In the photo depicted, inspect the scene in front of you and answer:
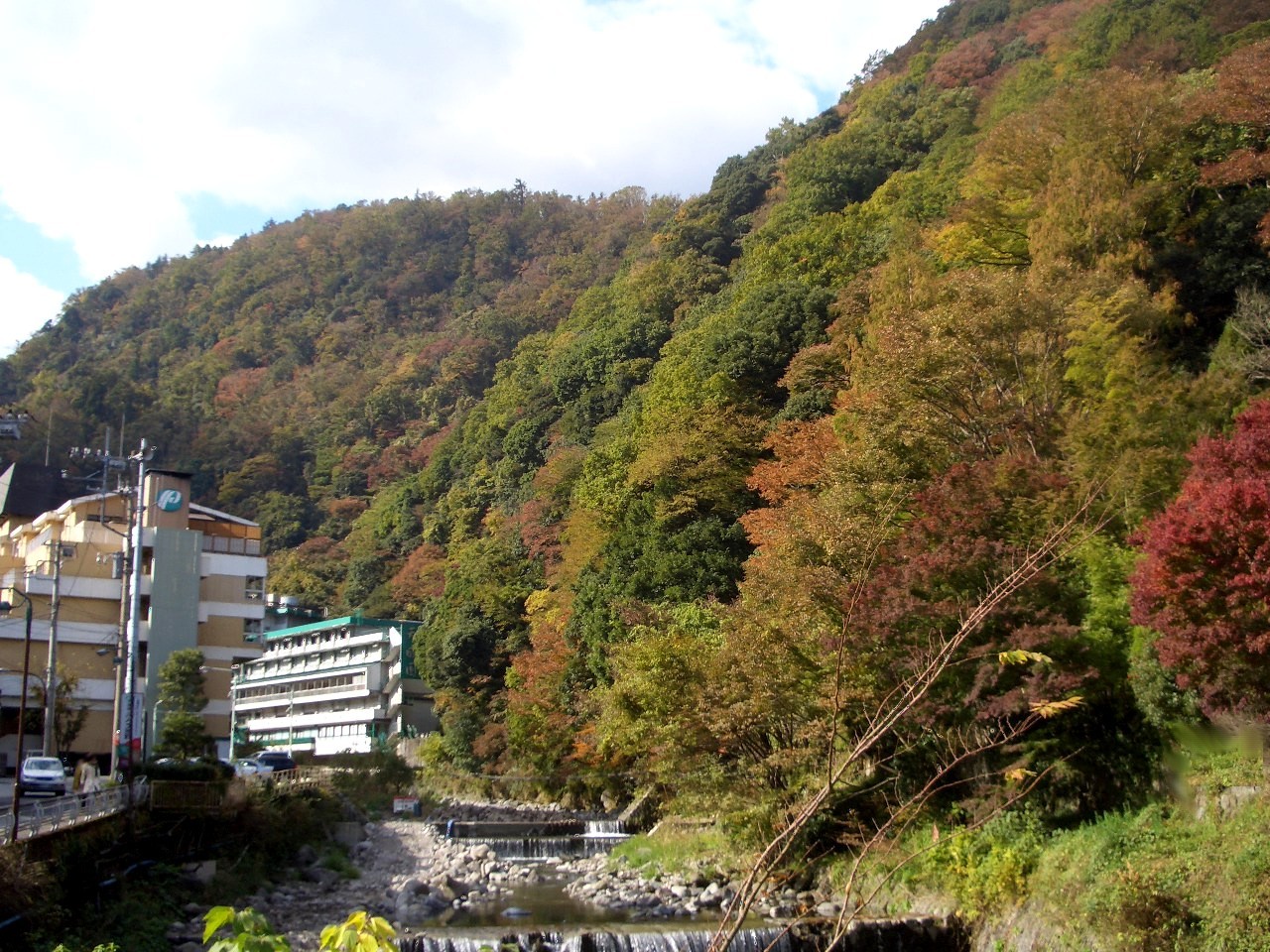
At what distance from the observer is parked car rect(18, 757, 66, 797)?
23.1 metres

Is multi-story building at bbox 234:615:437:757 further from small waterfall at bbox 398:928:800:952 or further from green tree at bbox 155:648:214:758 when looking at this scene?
small waterfall at bbox 398:928:800:952

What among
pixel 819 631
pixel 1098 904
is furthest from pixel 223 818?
pixel 1098 904

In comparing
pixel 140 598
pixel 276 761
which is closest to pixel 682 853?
pixel 276 761

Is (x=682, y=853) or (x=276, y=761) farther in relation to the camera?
(x=276, y=761)

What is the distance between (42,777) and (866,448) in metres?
20.0

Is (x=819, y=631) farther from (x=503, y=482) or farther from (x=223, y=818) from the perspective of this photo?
(x=503, y=482)

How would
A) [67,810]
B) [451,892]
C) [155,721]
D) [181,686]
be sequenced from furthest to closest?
1. [155,721]
2. [181,686]
3. [451,892]
4. [67,810]

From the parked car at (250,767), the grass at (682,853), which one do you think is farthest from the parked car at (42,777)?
the grass at (682,853)

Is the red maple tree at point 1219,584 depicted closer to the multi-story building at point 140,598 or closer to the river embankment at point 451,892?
the river embankment at point 451,892

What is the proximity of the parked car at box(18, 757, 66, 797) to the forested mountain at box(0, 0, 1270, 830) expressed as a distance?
41.9 feet

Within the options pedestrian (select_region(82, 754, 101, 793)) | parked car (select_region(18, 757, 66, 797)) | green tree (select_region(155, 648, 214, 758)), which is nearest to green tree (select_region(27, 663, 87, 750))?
green tree (select_region(155, 648, 214, 758))

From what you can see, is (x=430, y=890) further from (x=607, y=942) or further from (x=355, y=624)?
(x=355, y=624)

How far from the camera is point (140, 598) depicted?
35.6 m

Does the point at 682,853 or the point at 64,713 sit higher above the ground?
the point at 64,713
